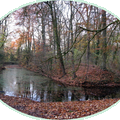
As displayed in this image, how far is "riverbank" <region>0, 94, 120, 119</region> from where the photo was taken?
8.55 feet

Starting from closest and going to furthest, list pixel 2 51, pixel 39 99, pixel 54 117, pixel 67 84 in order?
pixel 54 117
pixel 39 99
pixel 2 51
pixel 67 84

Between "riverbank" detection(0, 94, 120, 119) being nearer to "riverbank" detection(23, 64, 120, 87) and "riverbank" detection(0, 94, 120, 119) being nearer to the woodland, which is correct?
"riverbank" detection(23, 64, 120, 87)

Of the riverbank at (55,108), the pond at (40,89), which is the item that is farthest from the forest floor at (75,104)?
the pond at (40,89)

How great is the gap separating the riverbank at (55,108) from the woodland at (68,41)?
Result: 0.79 meters

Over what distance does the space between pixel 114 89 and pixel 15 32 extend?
378 cm

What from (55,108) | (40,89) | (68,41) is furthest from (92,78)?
(40,89)

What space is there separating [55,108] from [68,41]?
6.81ft

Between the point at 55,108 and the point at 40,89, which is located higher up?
the point at 40,89

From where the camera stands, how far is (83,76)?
3.64 m

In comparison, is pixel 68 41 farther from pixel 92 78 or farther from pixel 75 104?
pixel 75 104

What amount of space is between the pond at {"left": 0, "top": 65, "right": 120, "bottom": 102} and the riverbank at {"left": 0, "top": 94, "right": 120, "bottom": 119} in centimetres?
16

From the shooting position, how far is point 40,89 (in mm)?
3262

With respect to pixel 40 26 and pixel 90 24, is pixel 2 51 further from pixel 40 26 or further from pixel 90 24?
pixel 90 24

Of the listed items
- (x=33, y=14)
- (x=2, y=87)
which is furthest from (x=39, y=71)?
(x=33, y=14)
